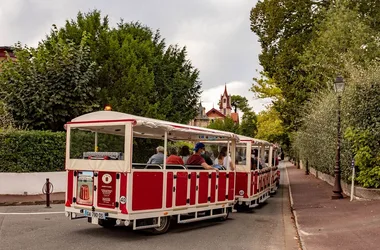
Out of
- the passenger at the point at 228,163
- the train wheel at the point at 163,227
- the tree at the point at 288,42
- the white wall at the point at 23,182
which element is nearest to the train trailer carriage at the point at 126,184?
the train wheel at the point at 163,227

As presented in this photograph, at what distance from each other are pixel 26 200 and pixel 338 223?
10519 mm

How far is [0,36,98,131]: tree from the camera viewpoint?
68.2ft

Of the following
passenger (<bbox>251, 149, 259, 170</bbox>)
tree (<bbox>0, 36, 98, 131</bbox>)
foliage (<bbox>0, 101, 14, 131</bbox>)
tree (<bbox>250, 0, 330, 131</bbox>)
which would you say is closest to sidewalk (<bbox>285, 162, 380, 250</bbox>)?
passenger (<bbox>251, 149, 259, 170</bbox>)

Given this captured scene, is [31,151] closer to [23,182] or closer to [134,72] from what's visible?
[23,182]

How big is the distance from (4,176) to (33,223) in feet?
22.9

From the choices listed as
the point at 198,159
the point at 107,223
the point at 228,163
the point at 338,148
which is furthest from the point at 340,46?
the point at 107,223

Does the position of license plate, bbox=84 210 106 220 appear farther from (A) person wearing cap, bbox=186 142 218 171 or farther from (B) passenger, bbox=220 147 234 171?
(B) passenger, bbox=220 147 234 171

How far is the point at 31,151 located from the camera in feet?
59.2

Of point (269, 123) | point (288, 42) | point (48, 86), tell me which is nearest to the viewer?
point (48, 86)

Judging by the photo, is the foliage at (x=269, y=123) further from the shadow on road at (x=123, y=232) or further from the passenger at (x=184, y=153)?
the shadow on road at (x=123, y=232)

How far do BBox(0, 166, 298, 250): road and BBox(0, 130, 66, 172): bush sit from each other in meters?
4.52

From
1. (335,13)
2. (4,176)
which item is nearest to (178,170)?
(4,176)

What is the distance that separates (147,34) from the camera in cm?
2819

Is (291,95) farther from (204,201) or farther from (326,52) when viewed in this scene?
(204,201)
